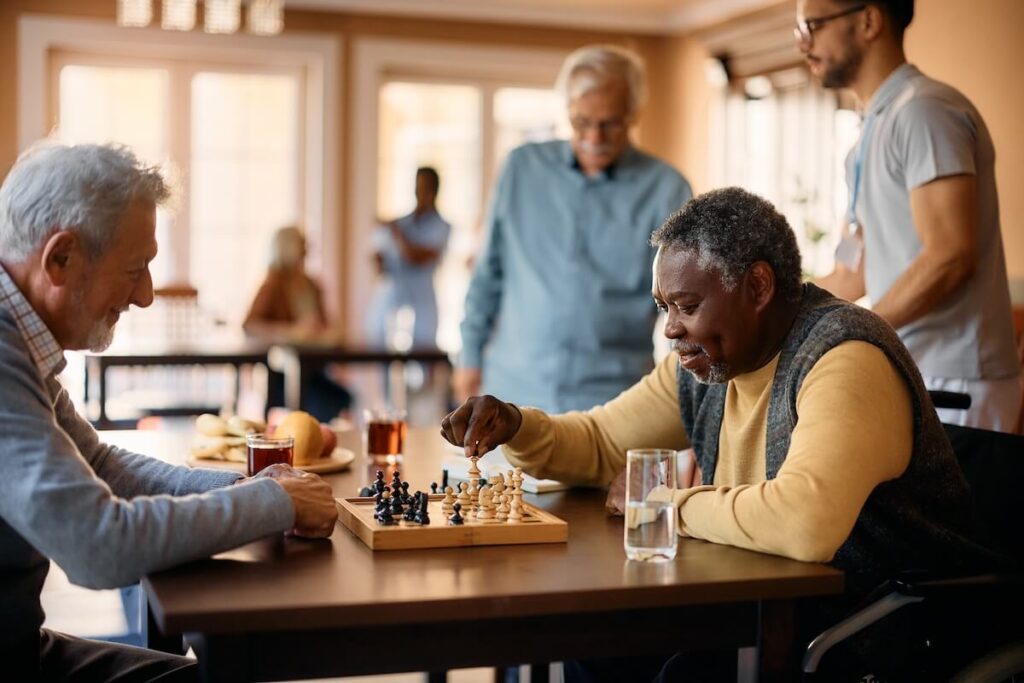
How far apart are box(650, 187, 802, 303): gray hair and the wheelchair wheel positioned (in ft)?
1.89

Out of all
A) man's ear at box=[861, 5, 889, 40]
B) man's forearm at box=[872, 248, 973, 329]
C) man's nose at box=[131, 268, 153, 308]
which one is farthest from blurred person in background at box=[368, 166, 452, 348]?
man's nose at box=[131, 268, 153, 308]

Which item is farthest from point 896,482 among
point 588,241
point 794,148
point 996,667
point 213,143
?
point 213,143

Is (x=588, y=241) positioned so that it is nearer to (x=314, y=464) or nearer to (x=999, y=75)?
(x=314, y=464)

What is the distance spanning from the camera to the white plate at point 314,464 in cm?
212

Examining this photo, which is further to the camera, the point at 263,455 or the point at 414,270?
the point at 414,270

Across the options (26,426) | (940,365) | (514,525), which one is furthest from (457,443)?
(940,365)

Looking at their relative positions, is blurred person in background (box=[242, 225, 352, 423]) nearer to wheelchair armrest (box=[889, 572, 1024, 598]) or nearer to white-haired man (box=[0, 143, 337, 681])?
white-haired man (box=[0, 143, 337, 681])

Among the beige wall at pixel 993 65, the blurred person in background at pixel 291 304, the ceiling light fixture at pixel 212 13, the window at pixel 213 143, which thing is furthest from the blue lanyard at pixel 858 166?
the window at pixel 213 143

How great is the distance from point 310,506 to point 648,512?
43cm

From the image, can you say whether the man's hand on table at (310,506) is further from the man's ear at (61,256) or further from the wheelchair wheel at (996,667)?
the wheelchair wheel at (996,667)

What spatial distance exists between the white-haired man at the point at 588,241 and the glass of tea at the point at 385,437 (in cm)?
89

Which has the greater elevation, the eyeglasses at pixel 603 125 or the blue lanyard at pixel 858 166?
the eyeglasses at pixel 603 125

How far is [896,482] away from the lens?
1.69 metres

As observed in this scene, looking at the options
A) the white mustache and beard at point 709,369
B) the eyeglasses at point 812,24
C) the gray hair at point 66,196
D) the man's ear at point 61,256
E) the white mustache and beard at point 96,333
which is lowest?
the white mustache and beard at point 709,369
